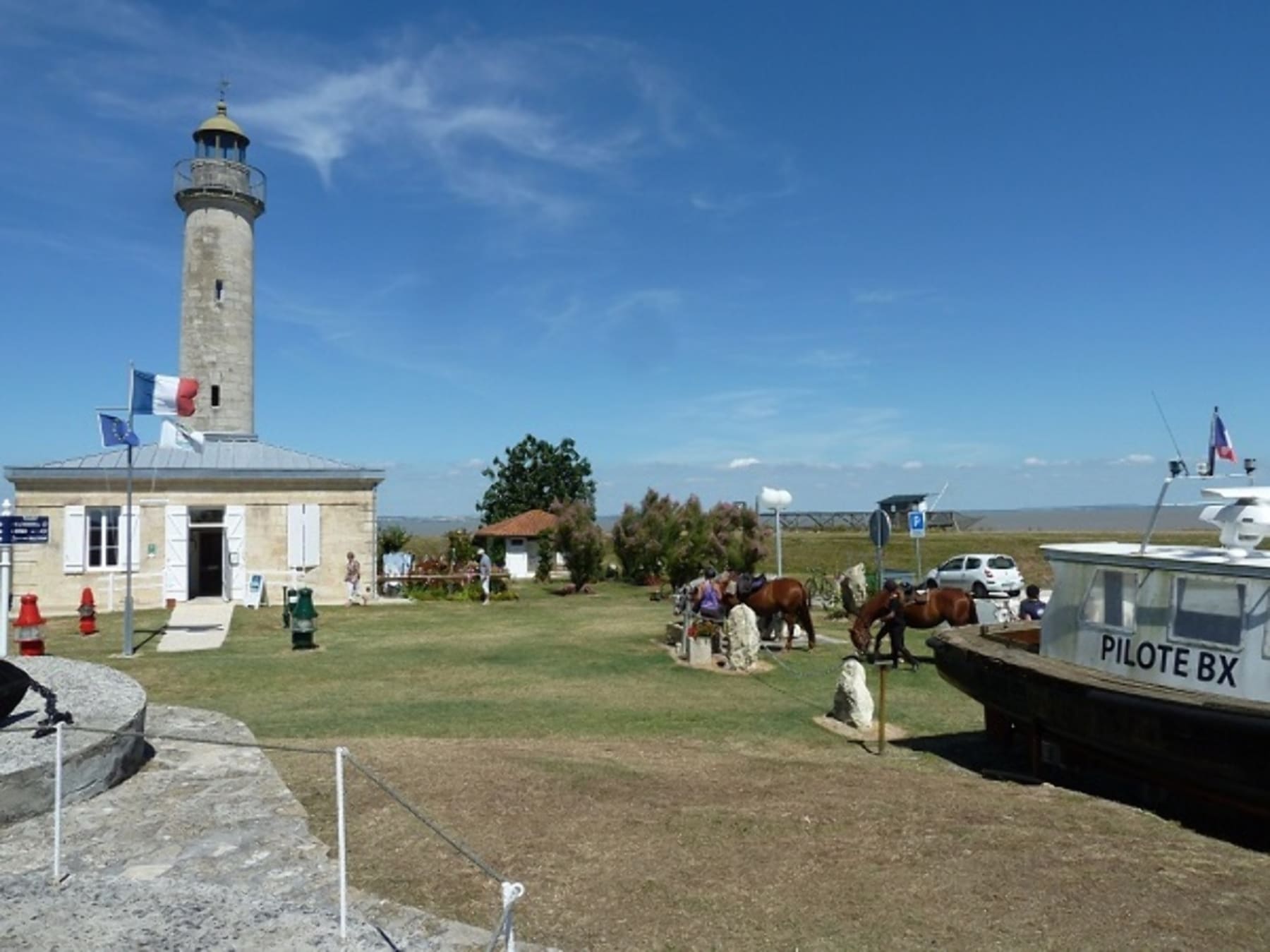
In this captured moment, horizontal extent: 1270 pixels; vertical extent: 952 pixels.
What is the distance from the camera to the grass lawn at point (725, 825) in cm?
Result: 571

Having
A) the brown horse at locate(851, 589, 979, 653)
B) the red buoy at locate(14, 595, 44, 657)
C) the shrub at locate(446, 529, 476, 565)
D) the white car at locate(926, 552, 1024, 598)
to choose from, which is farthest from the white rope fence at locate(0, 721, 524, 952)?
the white car at locate(926, 552, 1024, 598)

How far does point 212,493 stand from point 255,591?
289 centimetres

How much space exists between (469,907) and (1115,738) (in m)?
6.29

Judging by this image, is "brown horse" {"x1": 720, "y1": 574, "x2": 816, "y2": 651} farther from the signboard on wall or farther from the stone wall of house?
the signboard on wall

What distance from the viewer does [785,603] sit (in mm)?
18750

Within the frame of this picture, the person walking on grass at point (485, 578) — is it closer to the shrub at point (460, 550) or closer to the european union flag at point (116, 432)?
the shrub at point (460, 550)

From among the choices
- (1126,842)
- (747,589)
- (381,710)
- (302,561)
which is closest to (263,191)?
(302,561)

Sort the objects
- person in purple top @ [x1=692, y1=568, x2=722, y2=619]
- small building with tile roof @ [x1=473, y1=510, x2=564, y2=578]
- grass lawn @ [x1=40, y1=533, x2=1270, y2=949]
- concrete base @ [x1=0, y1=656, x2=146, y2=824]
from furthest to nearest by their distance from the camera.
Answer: small building with tile roof @ [x1=473, y1=510, x2=564, y2=578] → person in purple top @ [x1=692, y1=568, x2=722, y2=619] → concrete base @ [x1=0, y1=656, x2=146, y2=824] → grass lawn @ [x1=40, y1=533, x2=1270, y2=949]

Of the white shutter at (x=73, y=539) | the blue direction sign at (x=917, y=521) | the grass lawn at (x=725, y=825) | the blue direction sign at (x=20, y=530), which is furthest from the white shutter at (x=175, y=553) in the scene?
the blue direction sign at (x=917, y=521)

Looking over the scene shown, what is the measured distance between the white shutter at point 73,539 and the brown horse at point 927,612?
19.2m

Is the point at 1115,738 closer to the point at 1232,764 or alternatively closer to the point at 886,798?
the point at 1232,764

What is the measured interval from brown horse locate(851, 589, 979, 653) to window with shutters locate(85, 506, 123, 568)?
1871 cm

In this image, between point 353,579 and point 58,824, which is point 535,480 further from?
point 58,824

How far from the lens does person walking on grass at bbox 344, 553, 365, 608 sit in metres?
26.6
